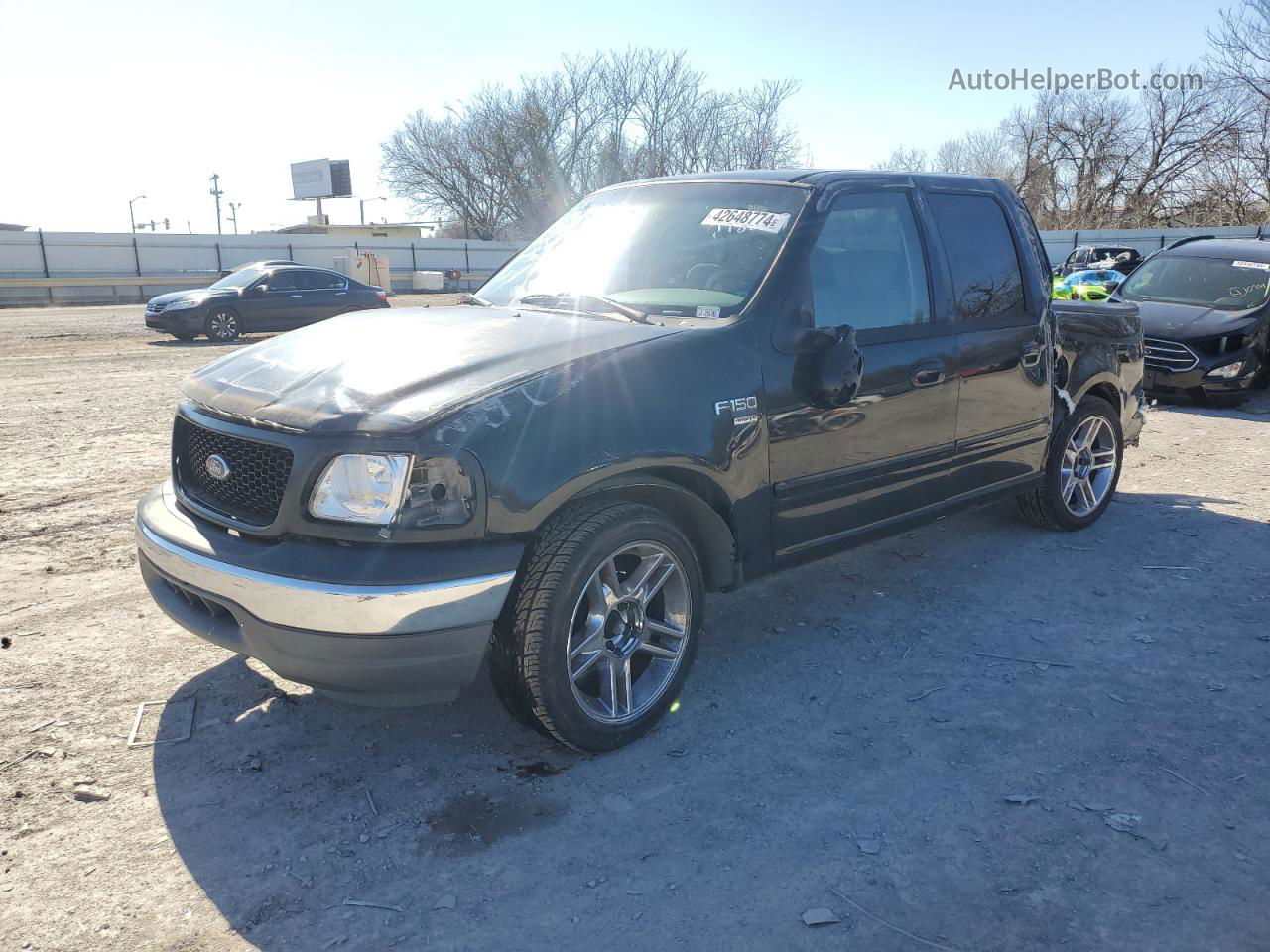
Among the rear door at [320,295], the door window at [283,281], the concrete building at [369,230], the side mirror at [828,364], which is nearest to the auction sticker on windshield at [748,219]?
the side mirror at [828,364]

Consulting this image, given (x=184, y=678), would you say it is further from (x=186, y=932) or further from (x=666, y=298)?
(x=666, y=298)

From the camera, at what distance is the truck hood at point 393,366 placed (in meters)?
2.82

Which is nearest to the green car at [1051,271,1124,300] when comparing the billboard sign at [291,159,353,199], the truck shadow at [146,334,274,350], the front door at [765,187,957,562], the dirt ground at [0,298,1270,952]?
the front door at [765,187,957,562]

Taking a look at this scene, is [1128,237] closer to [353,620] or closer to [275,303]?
[275,303]

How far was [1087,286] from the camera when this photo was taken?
16969 mm

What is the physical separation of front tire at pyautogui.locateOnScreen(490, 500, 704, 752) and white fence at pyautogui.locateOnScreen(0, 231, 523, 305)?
33.9 m

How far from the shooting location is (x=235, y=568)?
2822 mm

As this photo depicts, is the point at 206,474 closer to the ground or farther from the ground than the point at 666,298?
closer to the ground

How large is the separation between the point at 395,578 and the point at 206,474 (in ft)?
3.19

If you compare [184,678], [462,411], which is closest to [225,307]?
[184,678]

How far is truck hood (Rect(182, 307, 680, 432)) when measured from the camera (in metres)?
2.82

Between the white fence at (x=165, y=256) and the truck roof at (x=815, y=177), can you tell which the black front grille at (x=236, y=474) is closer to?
the truck roof at (x=815, y=177)

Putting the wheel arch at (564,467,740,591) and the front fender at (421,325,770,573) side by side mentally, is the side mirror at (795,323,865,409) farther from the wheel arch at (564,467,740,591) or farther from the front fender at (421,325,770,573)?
the wheel arch at (564,467,740,591)

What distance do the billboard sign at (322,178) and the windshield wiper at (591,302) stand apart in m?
68.8
